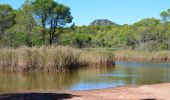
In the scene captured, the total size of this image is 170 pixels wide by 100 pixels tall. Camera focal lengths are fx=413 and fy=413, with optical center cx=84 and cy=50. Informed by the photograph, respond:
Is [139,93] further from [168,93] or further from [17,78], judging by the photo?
[17,78]

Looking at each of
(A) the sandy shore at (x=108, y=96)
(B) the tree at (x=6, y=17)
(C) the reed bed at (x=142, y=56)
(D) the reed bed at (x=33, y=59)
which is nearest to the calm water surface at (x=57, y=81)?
(D) the reed bed at (x=33, y=59)

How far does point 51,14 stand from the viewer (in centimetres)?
5694

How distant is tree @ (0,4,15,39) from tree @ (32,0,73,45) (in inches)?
344

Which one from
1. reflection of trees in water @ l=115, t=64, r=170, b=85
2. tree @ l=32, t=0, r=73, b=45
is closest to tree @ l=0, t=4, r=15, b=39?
tree @ l=32, t=0, r=73, b=45

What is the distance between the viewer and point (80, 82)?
25578 mm

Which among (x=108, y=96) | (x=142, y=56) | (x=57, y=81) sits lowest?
(x=108, y=96)

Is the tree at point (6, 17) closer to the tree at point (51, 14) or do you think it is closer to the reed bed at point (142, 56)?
the tree at point (51, 14)

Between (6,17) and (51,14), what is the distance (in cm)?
1293

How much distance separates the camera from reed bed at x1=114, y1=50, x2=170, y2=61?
5381 centimetres

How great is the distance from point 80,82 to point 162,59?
29.8m

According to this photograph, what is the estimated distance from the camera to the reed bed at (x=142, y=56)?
53812 millimetres

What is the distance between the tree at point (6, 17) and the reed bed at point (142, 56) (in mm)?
19566

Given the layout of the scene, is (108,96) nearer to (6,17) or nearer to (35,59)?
(35,59)

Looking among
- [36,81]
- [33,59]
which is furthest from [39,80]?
[33,59]
